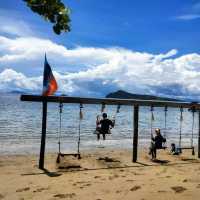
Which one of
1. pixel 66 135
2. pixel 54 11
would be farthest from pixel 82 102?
pixel 66 135

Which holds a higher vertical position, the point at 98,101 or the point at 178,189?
the point at 98,101

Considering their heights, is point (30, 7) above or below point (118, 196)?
above

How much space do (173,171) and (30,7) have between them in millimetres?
9502

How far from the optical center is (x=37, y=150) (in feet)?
71.6

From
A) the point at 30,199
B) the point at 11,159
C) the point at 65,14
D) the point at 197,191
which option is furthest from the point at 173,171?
the point at 65,14

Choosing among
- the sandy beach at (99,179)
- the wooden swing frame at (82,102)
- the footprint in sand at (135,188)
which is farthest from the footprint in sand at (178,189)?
the wooden swing frame at (82,102)

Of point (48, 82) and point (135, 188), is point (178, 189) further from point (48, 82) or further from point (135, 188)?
point (48, 82)

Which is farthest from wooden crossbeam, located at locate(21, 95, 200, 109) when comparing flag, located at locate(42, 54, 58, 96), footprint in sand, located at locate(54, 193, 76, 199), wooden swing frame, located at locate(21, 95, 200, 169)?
footprint in sand, located at locate(54, 193, 76, 199)

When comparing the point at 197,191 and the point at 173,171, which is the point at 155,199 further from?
the point at 173,171

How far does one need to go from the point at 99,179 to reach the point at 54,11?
7.38m

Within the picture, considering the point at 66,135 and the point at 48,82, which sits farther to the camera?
the point at 66,135

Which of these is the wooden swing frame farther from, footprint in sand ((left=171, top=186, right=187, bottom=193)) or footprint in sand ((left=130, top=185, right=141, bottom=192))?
footprint in sand ((left=171, top=186, right=187, bottom=193))

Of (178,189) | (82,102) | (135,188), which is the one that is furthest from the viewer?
(82,102)

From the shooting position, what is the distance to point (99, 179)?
1271 cm
